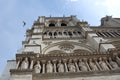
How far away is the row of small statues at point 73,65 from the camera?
49.0 ft

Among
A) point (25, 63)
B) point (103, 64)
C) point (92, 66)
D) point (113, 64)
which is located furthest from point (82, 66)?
point (25, 63)

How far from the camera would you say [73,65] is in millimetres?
15602

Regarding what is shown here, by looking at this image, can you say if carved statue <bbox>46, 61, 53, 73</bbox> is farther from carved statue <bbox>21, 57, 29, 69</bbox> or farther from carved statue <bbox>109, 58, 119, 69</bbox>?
carved statue <bbox>109, 58, 119, 69</bbox>

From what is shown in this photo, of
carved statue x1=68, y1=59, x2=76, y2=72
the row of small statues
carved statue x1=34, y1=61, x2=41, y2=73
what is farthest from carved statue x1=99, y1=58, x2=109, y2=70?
carved statue x1=34, y1=61, x2=41, y2=73

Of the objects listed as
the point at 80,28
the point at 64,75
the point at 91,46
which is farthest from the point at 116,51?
the point at 80,28

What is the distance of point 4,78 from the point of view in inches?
629

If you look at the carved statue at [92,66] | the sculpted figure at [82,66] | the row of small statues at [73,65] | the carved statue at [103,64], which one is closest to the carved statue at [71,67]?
the row of small statues at [73,65]

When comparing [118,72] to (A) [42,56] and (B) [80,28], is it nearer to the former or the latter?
(A) [42,56]

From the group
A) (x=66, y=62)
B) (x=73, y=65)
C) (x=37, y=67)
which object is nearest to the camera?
(x=37, y=67)

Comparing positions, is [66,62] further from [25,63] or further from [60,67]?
[25,63]

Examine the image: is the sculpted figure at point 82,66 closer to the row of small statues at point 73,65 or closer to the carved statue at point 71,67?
the row of small statues at point 73,65

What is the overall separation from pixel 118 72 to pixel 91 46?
26.9ft

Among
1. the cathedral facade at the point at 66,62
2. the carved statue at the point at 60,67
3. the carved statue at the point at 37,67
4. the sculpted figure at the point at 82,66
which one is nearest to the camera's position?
the cathedral facade at the point at 66,62

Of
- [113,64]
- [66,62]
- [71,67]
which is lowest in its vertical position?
[71,67]
